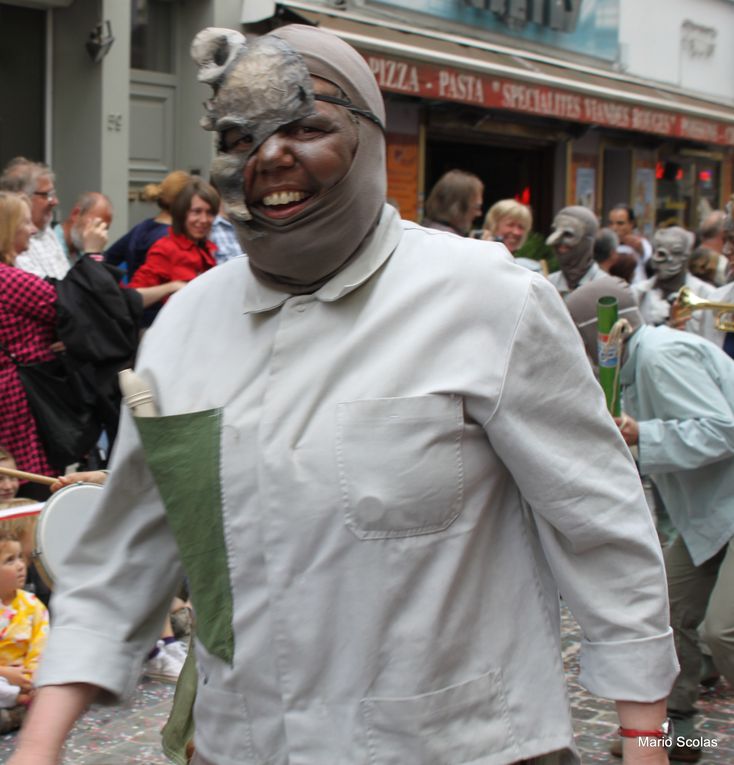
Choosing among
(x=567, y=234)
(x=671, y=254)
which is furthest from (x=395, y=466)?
(x=671, y=254)

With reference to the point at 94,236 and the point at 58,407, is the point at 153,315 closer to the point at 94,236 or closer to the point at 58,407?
the point at 94,236

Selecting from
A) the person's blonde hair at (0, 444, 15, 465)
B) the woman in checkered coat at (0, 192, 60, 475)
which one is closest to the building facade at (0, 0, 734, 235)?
the woman in checkered coat at (0, 192, 60, 475)

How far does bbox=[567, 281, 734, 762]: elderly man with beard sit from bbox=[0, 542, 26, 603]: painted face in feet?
7.77

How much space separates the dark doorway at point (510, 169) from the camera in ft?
53.1

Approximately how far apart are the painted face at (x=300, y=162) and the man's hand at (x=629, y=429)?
2516 millimetres

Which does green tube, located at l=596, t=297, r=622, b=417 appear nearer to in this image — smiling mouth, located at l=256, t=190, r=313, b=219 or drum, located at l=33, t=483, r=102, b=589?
drum, located at l=33, t=483, r=102, b=589

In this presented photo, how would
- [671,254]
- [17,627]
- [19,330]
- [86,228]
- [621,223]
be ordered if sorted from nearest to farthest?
1. [17,627]
2. [19,330]
3. [86,228]
4. [671,254]
5. [621,223]

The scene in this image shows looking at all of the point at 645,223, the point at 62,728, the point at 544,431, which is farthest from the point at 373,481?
the point at 645,223

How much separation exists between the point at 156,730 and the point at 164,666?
2.03ft

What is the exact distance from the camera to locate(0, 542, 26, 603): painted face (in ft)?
17.0

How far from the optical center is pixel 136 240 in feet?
25.7

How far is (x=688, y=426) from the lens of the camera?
4.45 meters

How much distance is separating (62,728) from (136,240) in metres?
6.03

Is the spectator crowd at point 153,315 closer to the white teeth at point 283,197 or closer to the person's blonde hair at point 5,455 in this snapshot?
the person's blonde hair at point 5,455
